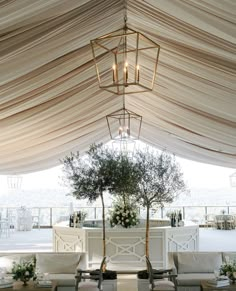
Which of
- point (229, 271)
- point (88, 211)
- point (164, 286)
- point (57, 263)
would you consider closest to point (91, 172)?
point (57, 263)

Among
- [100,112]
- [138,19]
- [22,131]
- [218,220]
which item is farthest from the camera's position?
[218,220]

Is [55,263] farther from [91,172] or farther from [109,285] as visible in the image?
[91,172]

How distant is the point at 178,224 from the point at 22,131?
4.91 m

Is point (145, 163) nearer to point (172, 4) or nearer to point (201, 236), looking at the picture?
point (172, 4)

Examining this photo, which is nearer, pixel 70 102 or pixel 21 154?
pixel 70 102

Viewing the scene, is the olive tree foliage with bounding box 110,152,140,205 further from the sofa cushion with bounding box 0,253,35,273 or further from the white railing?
the white railing

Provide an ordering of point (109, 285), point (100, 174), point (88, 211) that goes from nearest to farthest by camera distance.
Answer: point (109, 285), point (100, 174), point (88, 211)

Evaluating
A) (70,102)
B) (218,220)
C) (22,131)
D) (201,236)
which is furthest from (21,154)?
(218,220)

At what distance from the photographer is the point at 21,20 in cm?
440

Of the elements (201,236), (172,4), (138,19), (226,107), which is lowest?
(201,236)

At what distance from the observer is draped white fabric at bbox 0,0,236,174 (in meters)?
4.55

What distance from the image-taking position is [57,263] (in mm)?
8320

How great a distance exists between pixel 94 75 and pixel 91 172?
2.27 m

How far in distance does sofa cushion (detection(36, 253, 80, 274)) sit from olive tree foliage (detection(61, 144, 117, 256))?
1.25 meters
